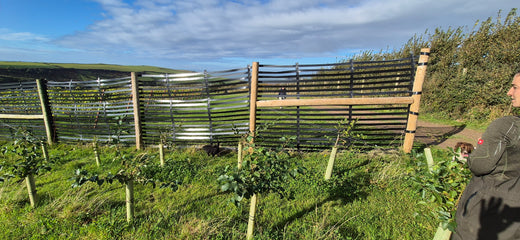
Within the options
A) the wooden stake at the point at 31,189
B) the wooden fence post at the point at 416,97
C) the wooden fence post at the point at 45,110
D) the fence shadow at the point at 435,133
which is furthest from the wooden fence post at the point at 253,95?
the wooden fence post at the point at 45,110

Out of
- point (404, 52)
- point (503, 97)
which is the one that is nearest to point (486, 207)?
point (503, 97)

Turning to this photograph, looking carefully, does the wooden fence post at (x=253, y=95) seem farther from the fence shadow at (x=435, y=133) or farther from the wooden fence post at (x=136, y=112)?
the fence shadow at (x=435, y=133)

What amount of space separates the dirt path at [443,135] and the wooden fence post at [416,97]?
203 centimetres

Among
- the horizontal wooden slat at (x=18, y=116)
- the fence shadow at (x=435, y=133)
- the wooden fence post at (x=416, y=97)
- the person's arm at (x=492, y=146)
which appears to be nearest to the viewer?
the person's arm at (x=492, y=146)

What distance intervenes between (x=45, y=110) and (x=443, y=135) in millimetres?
12690

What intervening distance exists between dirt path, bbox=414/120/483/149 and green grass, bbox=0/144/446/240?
11.0 ft

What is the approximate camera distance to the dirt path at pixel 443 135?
7188 mm

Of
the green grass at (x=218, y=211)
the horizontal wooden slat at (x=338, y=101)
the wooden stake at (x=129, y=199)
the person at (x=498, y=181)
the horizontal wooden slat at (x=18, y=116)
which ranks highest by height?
the horizontal wooden slat at (x=338, y=101)

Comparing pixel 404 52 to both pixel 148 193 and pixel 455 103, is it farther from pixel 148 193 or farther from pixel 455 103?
pixel 148 193

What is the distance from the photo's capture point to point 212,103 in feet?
20.4

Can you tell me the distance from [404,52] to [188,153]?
17688mm

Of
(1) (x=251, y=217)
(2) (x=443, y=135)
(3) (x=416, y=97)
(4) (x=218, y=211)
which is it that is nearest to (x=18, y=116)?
(4) (x=218, y=211)

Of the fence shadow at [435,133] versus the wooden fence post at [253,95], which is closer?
the wooden fence post at [253,95]

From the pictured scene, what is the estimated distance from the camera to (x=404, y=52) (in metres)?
17.1
